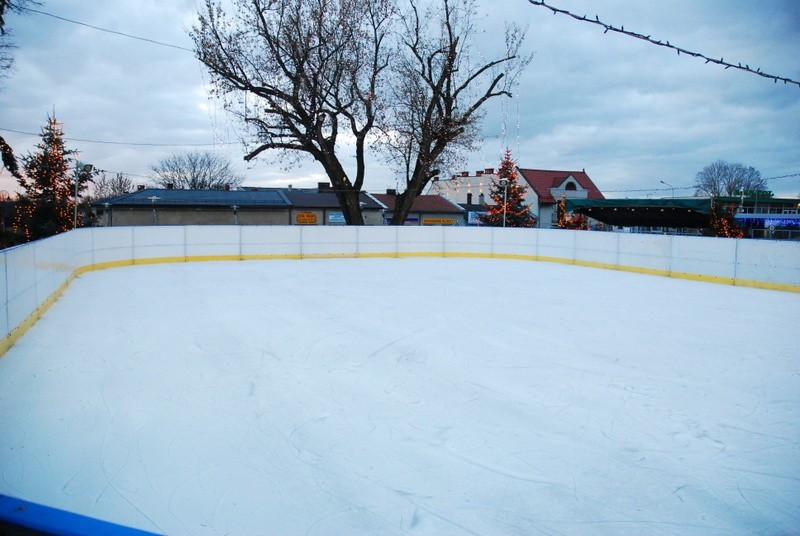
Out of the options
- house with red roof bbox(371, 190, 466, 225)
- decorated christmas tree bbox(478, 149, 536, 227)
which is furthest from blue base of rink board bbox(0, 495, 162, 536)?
house with red roof bbox(371, 190, 466, 225)

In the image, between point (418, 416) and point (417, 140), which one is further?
point (417, 140)

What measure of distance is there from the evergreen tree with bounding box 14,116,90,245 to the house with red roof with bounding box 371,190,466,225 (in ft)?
79.2

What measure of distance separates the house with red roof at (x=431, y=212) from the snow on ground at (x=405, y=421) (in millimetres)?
38149

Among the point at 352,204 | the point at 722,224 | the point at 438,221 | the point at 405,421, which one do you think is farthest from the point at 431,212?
the point at 405,421

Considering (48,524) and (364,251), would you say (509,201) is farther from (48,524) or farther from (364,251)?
(48,524)

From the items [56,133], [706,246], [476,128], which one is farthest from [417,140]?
[56,133]

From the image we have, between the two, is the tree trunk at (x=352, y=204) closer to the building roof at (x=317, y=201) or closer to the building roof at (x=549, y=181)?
the building roof at (x=317, y=201)

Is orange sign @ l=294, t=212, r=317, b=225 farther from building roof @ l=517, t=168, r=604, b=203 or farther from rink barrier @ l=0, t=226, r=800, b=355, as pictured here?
building roof @ l=517, t=168, r=604, b=203

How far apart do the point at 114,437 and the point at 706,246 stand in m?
15.0

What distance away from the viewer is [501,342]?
23.9 ft

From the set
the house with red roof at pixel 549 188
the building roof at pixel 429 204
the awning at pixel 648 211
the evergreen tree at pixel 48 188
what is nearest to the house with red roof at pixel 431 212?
the building roof at pixel 429 204

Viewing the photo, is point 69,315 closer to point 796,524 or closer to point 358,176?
point 796,524

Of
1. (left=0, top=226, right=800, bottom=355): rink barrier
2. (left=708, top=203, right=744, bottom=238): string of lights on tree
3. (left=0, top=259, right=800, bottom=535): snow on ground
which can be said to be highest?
(left=708, top=203, right=744, bottom=238): string of lights on tree

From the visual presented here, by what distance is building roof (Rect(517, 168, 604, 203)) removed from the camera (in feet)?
162
